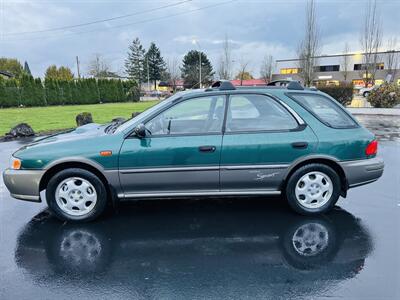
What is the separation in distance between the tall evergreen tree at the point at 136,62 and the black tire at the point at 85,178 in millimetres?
75211

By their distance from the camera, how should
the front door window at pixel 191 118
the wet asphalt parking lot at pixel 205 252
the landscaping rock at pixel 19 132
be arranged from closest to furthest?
the wet asphalt parking lot at pixel 205 252 → the front door window at pixel 191 118 → the landscaping rock at pixel 19 132

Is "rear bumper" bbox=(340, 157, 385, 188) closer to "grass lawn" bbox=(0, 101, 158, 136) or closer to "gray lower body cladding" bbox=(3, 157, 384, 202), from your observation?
"gray lower body cladding" bbox=(3, 157, 384, 202)

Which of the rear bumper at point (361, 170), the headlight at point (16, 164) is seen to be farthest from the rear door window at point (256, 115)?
the headlight at point (16, 164)

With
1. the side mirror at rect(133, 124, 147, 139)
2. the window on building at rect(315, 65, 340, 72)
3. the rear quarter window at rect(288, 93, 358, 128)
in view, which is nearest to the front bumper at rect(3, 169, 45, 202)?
the side mirror at rect(133, 124, 147, 139)

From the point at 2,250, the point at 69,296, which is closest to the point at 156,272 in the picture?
the point at 69,296

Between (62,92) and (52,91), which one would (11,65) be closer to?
(62,92)

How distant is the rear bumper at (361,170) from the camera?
400 centimetres

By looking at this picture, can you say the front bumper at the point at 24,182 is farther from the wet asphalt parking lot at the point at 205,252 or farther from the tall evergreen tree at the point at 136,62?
the tall evergreen tree at the point at 136,62

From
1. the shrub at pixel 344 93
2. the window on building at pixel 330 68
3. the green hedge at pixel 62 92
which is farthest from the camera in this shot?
the window on building at pixel 330 68

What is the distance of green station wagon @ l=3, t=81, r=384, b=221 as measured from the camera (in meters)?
3.80

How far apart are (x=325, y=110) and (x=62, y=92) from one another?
109ft

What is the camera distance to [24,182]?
382 cm

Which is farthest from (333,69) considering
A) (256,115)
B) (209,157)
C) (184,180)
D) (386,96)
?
(184,180)

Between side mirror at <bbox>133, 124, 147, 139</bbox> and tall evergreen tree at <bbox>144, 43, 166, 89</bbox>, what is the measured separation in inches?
2956
